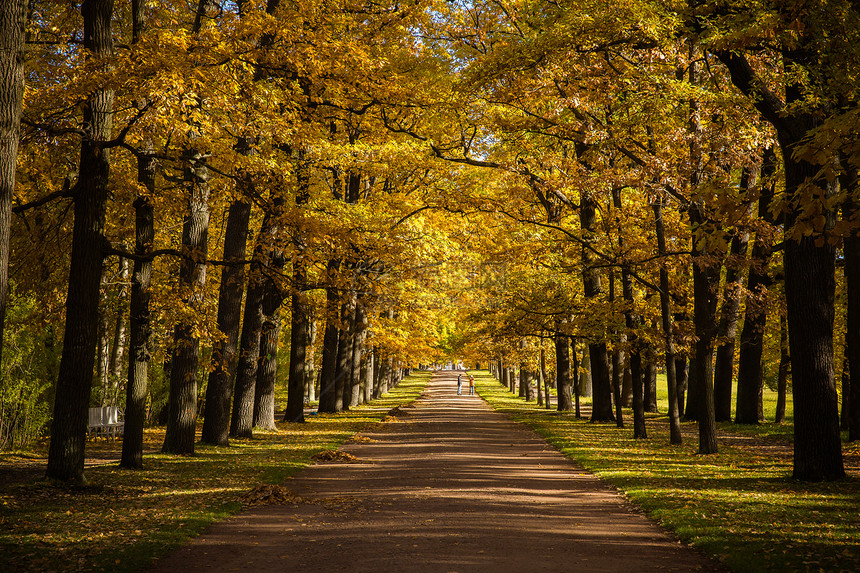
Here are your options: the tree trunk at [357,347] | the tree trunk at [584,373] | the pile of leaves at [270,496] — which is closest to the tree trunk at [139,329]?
the pile of leaves at [270,496]

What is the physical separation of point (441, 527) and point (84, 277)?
6746 mm

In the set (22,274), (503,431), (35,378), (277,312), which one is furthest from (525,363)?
(22,274)

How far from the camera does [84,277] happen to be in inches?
445

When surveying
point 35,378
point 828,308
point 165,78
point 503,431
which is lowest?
point 503,431

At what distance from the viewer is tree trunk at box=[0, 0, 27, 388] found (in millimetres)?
7410

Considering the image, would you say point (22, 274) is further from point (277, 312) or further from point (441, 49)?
point (441, 49)

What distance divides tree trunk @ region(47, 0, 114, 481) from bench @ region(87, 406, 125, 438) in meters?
8.59

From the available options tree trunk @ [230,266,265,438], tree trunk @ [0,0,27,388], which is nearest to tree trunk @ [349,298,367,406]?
tree trunk @ [230,266,265,438]

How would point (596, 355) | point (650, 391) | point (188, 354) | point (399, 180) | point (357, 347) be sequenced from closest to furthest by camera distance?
1. point (188, 354)
2. point (596, 355)
3. point (399, 180)
4. point (357, 347)
5. point (650, 391)

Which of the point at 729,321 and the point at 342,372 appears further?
the point at 342,372

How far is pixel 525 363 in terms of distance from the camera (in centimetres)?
4234

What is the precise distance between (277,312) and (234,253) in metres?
4.64

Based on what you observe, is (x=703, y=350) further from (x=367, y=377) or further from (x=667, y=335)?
(x=367, y=377)

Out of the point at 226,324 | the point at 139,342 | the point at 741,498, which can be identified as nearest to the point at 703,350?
the point at 741,498
